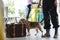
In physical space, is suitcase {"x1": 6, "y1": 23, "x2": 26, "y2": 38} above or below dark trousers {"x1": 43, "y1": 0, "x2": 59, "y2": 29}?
below

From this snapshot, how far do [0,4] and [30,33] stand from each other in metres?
3.40

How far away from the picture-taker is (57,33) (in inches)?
150

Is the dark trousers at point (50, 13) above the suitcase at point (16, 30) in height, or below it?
above

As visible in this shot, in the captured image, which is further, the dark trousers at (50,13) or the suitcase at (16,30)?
the suitcase at (16,30)

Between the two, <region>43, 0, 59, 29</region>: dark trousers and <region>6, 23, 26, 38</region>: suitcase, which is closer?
<region>43, 0, 59, 29</region>: dark trousers

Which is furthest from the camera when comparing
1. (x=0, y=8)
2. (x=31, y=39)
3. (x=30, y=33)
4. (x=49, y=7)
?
(x=30, y=33)

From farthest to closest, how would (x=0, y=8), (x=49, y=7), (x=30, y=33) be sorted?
(x=30, y=33) < (x=49, y=7) < (x=0, y=8)

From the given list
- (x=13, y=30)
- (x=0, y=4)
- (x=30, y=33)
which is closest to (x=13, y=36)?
(x=13, y=30)

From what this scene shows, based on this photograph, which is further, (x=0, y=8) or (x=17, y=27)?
(x=17, y=27)

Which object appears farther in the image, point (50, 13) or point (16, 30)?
point (16, 30)

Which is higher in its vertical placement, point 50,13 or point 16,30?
point 50,13

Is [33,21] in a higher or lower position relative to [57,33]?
higher

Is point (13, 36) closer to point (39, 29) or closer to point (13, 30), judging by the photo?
point (13, 30)

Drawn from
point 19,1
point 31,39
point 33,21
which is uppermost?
point 19,1
